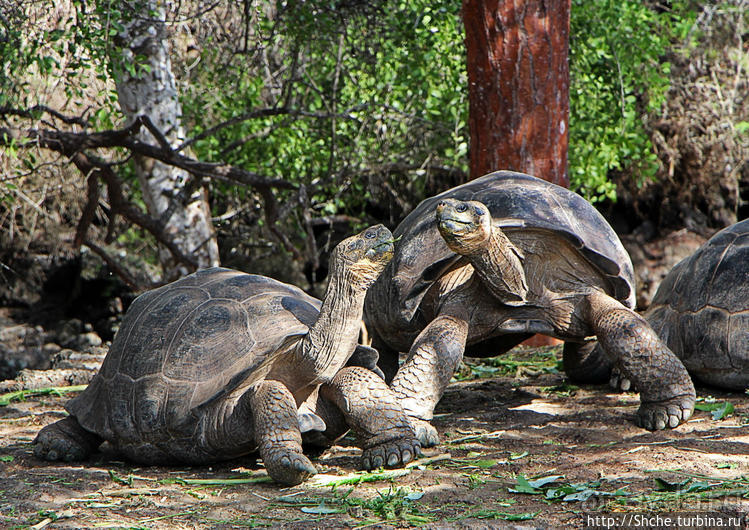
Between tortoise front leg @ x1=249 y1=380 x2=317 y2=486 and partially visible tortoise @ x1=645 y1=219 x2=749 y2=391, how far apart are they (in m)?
2.02

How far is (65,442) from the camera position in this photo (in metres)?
3.29

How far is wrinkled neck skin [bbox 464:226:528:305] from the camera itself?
3479 mm

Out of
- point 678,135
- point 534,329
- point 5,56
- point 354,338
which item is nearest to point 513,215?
point 534,329

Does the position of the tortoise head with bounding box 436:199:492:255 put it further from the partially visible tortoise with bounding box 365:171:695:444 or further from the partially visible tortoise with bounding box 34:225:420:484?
the partially visible tortoise with bounding box 34:225:420:484

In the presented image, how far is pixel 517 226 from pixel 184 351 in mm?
1542

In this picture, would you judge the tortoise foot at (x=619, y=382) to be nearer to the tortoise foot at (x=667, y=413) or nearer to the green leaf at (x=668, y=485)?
the tortoise foot at (x=667, y=413)

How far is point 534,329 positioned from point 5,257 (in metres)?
6.59

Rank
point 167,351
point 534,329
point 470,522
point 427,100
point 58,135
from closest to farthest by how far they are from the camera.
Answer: point 470,522, point 167,351, point 534,329, point 58,135, point 427,100

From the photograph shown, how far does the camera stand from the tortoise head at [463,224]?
10.7 ft

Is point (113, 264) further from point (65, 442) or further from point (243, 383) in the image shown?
point (243, 383)

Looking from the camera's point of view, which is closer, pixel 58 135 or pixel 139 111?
pixel 58 135

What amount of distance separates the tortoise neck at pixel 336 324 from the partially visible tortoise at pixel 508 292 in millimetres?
499

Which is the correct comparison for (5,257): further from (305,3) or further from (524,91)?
(524,91)

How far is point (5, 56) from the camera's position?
473 cm
